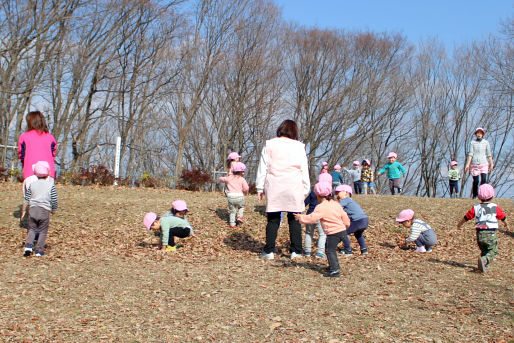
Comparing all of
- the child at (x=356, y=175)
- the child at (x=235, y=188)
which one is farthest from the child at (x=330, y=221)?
the child at (x=356, y=175)

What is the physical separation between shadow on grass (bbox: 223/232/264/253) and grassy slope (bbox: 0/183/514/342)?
0.02 metres

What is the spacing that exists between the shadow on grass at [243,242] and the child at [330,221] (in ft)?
7.02

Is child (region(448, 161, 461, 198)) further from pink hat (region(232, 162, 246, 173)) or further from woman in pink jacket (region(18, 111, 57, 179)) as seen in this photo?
woman in pink jacket (region(18, 111, 57, 179))

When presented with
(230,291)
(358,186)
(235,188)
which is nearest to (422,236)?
(235,188)

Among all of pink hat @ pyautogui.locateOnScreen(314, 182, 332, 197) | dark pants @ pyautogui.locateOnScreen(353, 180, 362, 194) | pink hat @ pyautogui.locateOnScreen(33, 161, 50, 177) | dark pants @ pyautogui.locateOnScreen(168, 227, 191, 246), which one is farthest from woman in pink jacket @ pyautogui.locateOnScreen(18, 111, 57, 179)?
dark pants @ pyautogui.locateOnScreen(353, 180, 362, 194)

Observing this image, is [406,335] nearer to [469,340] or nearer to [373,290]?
[469,340]

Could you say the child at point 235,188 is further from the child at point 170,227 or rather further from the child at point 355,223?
the child at point 355,223

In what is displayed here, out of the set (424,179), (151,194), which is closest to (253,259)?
(151,194)

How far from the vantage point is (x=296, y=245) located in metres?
7.03

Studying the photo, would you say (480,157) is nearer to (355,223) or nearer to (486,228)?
(355,223)

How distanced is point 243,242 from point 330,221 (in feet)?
9.87

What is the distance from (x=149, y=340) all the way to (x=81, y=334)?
22.0 inches

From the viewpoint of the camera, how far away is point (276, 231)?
6871mm

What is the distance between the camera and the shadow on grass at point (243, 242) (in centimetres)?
829
